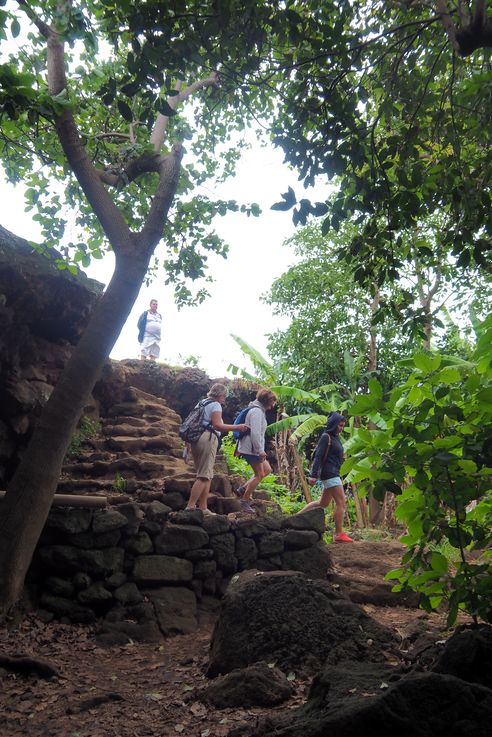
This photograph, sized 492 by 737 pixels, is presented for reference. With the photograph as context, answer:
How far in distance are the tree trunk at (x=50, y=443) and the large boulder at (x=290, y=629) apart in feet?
6.81

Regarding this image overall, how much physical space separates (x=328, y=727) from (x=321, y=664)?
1.98m

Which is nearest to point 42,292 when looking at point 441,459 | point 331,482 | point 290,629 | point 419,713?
point 331,482

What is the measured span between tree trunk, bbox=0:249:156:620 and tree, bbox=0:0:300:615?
11mm

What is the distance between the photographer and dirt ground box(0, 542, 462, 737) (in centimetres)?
388

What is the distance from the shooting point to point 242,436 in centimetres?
805

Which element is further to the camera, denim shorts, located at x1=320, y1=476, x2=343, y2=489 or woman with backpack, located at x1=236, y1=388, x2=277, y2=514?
denim shorts, located at x1=320, y1=476, x2=343, y2=489

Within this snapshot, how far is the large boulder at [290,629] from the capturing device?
447 cm

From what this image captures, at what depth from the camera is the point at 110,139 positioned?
8.58 meters

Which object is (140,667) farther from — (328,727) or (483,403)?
(483,403)

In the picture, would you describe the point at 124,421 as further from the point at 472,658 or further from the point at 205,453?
the point at 472,658

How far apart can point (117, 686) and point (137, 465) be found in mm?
3837

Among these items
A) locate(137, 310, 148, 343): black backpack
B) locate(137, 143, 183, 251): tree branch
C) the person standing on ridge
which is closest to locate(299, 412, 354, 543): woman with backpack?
locate(137, 143, 183, 251): tree branch

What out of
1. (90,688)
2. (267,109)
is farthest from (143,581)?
(267,109)

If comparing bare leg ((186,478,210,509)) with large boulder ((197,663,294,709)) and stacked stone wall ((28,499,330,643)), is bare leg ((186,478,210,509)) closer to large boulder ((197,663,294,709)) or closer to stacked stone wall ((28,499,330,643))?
stacked stone wall ((28,499,330,643))
